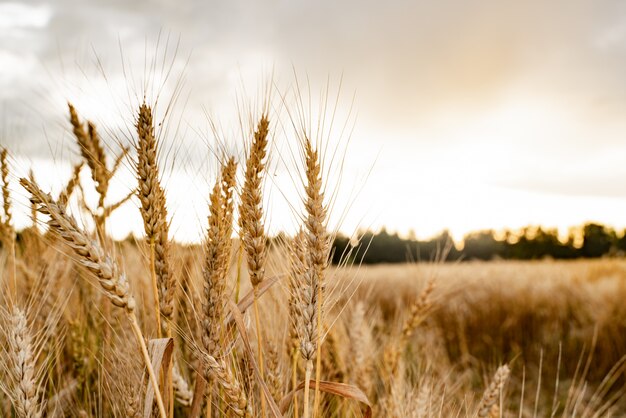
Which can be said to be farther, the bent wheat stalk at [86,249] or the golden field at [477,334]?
the golden field at [477,334]

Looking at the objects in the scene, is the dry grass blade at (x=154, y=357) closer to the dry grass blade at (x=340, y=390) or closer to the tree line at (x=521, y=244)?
the dry grass blade at (x=340, y=390)

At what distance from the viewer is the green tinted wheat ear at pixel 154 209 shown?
1004 mm

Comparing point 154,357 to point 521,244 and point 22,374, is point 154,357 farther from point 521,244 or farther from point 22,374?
point 521,244

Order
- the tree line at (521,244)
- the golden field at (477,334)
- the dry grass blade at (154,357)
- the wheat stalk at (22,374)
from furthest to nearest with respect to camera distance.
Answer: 1. the tree line at (521,244)
2. the golden field at (477,334)
3. the wheat stalk at (22,374)
4. the dry grass blade at (154,357)

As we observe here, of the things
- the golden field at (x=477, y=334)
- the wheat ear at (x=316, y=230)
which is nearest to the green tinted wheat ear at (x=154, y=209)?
the wheat ear at (x=316, y=230)

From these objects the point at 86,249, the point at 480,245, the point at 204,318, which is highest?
the point at 480,245

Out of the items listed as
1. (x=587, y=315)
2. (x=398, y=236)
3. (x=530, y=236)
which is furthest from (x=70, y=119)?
(x=530, y=236)

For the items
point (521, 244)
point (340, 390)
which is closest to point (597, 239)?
point (521, 244)

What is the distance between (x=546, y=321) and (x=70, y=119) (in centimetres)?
665

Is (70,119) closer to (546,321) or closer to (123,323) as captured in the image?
(123,323)

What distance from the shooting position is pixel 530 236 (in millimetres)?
43125

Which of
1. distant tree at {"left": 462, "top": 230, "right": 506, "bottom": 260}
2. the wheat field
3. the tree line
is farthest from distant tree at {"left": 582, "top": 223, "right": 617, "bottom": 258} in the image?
the wheat field

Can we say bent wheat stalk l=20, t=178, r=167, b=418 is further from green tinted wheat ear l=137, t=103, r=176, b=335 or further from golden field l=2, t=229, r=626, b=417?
golden field l=2, t=229, r=626, b=417

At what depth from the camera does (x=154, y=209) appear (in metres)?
1.00
